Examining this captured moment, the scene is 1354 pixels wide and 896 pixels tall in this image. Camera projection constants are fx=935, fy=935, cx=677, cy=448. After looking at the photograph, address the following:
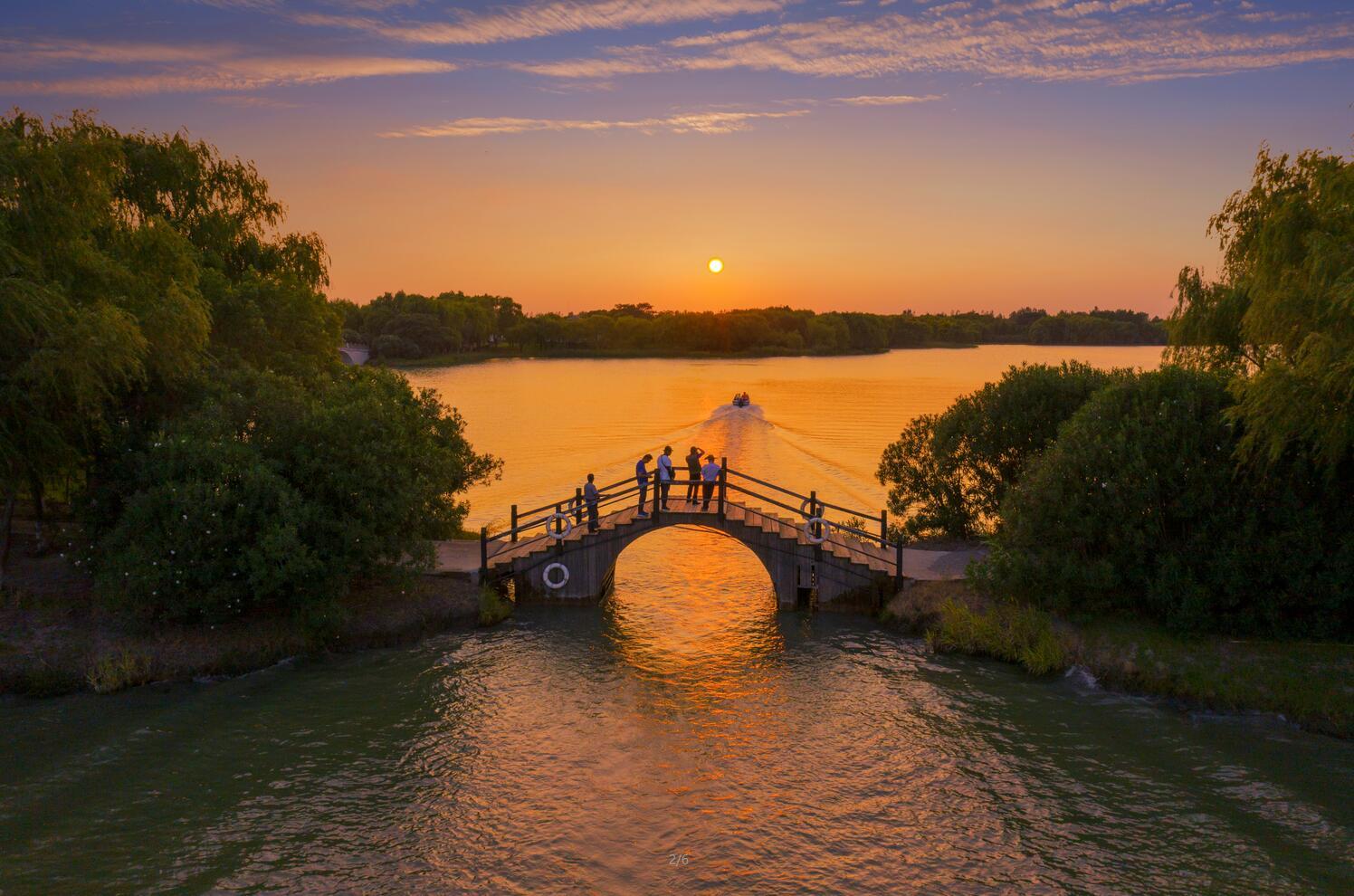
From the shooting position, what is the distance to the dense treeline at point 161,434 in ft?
77.3

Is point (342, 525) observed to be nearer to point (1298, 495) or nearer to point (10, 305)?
point (10, 305)

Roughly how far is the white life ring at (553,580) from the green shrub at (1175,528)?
13.0 meters

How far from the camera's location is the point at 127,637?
24.4 metres

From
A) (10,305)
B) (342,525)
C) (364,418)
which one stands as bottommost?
(342,525)

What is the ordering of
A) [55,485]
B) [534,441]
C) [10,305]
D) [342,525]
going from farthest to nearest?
[534,441], [55,485], [342,525], [10,305]

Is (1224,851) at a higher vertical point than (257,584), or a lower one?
lower

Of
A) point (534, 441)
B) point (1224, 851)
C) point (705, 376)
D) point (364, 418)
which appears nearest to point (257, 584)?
point (364, 418)

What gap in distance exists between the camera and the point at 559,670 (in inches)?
1001

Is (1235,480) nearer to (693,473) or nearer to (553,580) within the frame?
(693,473)

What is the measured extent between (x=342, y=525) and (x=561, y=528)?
779 centimetres

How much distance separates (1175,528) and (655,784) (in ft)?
51.1

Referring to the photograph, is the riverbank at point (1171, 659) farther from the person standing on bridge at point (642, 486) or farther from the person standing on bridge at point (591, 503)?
the person standing on bridge at point (591, 503)

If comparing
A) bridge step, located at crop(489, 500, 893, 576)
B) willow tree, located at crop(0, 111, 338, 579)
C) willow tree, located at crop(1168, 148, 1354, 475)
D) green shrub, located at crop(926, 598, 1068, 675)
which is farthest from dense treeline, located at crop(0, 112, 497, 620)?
willow tree, located at crop(1168, 148, 1354, 475)

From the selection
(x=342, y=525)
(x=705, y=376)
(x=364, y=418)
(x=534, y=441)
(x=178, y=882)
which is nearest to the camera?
(x=178, y=882)
